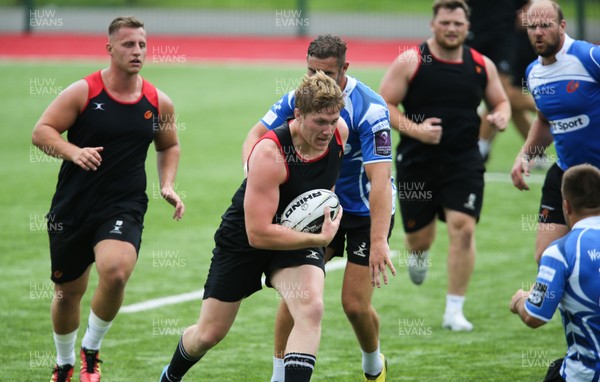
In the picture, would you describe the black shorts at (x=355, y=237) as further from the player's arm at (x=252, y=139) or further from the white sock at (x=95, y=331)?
the white sock at (x=95, y=331)

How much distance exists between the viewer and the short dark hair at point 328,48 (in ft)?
21.3

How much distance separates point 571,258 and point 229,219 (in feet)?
7.37

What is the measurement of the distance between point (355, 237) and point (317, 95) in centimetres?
157

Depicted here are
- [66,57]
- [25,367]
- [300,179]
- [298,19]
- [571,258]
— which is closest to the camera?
[571,258]

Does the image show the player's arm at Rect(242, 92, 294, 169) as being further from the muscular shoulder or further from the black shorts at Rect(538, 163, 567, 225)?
the black shorts at Rect(538, 163, 567, 225)

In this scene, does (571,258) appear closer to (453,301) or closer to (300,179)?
(300,179)

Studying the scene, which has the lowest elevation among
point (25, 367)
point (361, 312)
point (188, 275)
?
point (188, 275)

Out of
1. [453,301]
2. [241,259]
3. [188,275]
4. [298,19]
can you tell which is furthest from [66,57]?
[241,259]

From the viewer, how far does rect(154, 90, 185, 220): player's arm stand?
Answer: 7.44m

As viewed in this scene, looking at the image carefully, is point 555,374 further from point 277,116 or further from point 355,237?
point 277,116

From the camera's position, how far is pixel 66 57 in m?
27.2

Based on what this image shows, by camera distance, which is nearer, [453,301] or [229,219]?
[229,219]

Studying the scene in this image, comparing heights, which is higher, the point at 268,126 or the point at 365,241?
the point at 268,126

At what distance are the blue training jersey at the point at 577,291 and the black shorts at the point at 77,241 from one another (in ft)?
9.98
